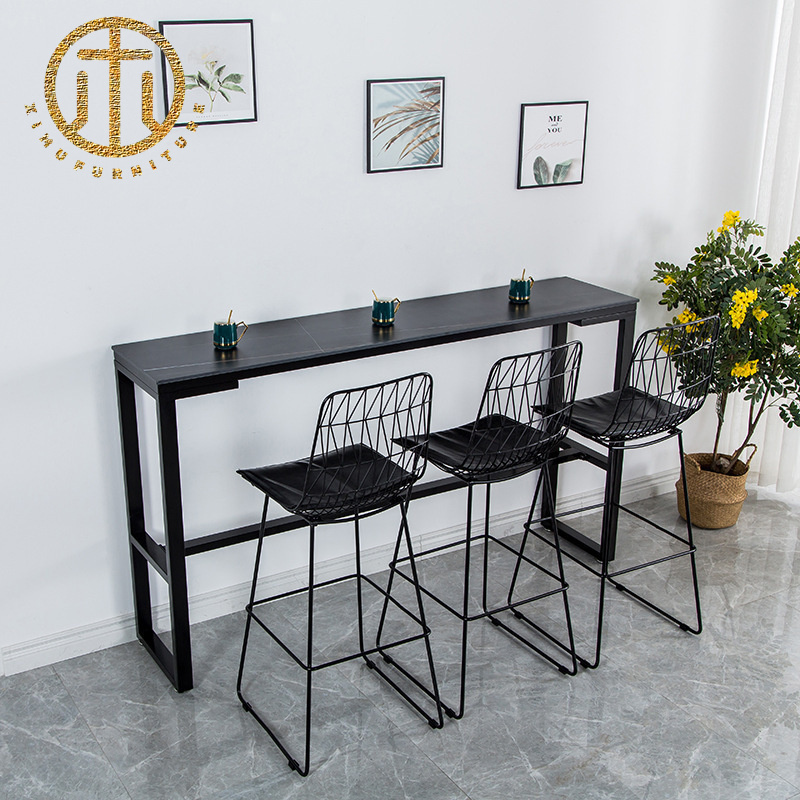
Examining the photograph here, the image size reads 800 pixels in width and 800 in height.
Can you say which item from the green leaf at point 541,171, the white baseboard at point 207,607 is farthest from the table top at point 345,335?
the white baseboard at point 207,607

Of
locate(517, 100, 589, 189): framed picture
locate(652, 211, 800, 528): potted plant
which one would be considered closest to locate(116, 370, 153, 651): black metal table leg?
locate(517, 100, 589, 189): framed picture

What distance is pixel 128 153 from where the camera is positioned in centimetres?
318

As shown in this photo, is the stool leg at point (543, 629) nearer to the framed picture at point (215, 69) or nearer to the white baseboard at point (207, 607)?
the white baseboard at point (207, 607)

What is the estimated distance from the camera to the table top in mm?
3082

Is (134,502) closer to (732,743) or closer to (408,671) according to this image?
(408,671)

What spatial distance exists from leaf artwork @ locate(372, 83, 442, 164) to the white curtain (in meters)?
1.68

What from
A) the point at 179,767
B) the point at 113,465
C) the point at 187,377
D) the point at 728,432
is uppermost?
the point at 187,377

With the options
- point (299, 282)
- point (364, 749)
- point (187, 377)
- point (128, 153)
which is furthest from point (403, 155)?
point (364, 749)

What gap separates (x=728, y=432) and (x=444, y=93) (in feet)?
7.44

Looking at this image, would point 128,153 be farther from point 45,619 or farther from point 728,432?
point 728,432

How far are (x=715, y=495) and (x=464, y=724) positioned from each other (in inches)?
70.8

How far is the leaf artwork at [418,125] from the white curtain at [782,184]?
168 centimetres

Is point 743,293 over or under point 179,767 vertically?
over

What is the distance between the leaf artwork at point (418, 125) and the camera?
3582 mm
